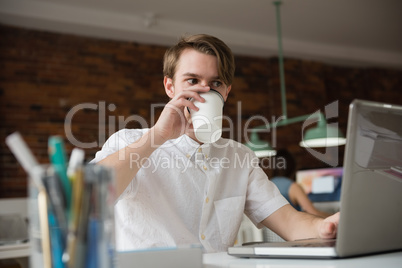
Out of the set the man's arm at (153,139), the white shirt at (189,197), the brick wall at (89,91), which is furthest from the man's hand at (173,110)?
the brick wall at (89,91)

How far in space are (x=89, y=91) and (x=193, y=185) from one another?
3.88m

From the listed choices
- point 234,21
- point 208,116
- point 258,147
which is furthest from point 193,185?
point 234,21

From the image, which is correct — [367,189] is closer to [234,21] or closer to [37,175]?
[37,175]

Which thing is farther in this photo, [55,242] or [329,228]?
[329,228]

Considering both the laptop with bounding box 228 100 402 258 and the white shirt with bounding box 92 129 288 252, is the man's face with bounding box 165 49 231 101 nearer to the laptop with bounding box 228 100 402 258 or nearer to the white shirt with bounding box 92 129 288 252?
the white shirt with bounding box 92 129 288 252

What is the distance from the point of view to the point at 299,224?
1.36 metres

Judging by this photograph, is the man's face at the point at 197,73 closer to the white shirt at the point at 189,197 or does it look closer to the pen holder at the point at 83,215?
the white shirt at the point at 189,197

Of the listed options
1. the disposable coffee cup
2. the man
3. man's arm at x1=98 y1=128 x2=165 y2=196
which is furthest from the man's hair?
man's arm at x1=98 y1=128 x2=165 y2=196

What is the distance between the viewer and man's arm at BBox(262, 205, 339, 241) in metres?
1.17

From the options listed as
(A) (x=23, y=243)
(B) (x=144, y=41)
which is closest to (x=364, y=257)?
(A) (x=23, y=243)

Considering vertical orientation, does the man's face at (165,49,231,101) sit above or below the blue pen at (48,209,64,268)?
above

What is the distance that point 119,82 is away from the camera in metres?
5.33

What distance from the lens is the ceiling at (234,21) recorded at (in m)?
4.67

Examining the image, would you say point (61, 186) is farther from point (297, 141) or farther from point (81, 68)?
point (297, 141)
